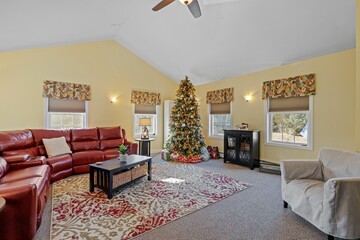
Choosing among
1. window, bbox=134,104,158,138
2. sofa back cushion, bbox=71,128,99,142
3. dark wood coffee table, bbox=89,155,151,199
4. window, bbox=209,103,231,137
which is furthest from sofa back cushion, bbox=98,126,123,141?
window, bbox=209,103,231,137

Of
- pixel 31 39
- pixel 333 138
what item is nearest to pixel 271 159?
pixel 333 138

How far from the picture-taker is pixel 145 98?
665 centimetres

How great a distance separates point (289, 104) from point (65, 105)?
230 inches

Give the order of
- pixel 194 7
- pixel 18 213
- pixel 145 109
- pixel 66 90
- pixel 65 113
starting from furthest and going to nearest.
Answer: pixel 145 109 → pixel 65 113 → pixel 66 90 → pixel 194 7 → pixel 18 213

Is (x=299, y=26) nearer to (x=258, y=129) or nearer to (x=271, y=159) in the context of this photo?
(x=258, y=129)

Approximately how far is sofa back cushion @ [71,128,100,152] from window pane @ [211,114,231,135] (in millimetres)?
3789

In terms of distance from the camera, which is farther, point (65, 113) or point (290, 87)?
point (65, 113)

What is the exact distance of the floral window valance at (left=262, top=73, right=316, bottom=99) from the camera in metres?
4.26

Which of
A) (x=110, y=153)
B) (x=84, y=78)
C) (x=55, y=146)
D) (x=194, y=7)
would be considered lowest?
(x=110, y=153)

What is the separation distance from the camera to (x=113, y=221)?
238 centimetres

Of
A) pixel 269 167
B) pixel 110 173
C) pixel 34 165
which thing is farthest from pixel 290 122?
pixel 34 165

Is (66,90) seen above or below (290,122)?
above

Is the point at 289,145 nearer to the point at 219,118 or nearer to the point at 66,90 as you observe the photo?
the point at 219,118

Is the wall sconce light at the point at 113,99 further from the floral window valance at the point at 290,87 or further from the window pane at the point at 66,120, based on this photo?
the floral window valance at the point at 290,87
